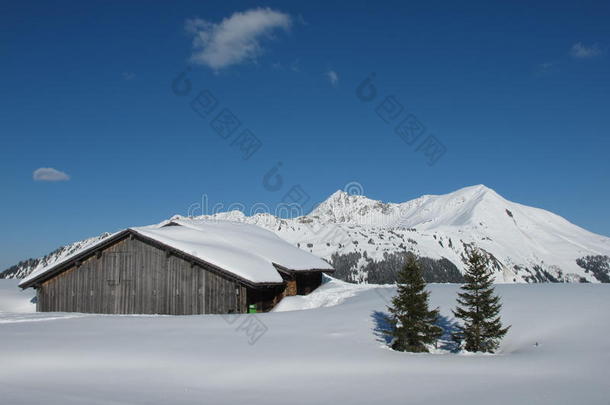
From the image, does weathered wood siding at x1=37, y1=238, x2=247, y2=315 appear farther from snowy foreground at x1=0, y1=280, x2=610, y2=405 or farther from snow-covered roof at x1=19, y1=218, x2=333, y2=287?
snowy foreground at x1=0, y1=280, x2=610, y2=405

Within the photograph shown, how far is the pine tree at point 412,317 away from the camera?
16.5m

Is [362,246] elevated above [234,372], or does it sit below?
above

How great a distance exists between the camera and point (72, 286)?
28.1 metres

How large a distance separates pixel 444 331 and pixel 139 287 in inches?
661

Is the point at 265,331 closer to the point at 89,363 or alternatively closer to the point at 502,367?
the point at 89,363

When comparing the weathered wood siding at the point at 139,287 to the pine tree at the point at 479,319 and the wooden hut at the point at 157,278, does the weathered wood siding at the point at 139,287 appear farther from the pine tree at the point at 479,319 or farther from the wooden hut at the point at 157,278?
the pine tree at the point at 479,319

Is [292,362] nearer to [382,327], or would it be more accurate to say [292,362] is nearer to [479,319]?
[382,327]

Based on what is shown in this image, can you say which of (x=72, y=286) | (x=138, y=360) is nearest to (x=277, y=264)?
(x=72, y=286)

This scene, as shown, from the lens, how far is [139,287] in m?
27.2

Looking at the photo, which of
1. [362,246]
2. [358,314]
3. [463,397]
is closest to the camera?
[463,397]

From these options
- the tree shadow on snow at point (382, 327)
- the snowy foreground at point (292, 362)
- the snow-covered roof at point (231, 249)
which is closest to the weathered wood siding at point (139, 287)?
the snow-covered roof at point (231, 249)

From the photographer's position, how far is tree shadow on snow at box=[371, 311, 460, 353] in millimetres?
17156

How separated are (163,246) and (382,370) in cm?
1755

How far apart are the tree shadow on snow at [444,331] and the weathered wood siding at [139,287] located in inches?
345
